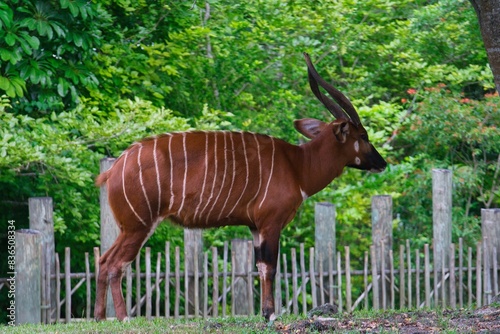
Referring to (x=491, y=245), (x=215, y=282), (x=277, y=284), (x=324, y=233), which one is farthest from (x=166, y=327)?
(x=491, y=245)

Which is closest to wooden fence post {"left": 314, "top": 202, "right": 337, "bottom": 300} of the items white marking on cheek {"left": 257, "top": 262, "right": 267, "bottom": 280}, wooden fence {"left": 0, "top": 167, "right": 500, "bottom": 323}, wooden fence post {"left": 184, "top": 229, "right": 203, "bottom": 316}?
wooden fence {"left": 0, "top": 167, "right": 500, "bottom": 323}

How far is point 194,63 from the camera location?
1242cm

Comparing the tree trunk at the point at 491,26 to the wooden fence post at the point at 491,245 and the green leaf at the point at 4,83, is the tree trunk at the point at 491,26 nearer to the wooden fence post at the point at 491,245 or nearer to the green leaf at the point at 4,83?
the wooden fence post at the point at 491,245

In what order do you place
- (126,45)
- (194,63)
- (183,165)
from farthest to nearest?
(194,63), (126,45), (183,165)

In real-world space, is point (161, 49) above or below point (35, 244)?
above

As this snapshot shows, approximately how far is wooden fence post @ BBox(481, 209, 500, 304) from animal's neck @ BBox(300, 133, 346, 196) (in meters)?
3.18

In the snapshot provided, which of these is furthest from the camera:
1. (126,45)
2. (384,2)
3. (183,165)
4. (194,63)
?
(384,2)

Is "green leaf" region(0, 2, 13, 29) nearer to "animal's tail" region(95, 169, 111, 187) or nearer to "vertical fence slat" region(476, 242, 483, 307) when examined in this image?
"animal's tail" region(95, 169, 111, 187)

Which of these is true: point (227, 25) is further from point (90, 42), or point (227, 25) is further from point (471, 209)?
point (471, 209)

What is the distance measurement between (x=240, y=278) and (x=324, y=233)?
1.06 m

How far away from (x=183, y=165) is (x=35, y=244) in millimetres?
1904

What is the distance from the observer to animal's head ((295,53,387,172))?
25.2ft

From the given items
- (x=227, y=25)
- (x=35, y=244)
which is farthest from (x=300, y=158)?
(x=227, y=25)

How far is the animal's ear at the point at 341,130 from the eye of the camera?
7.61 meters
